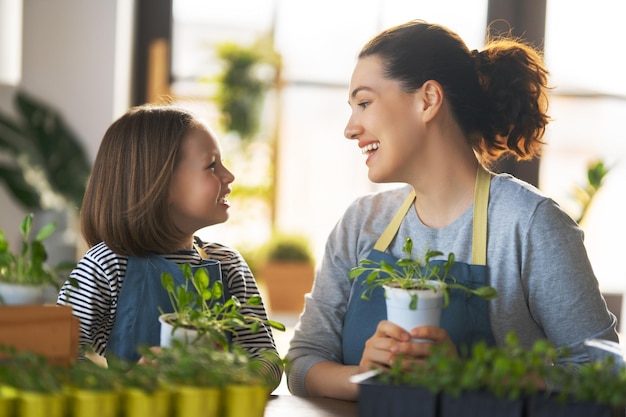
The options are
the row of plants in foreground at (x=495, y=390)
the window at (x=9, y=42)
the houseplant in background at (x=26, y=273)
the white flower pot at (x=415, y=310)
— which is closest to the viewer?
the row of plants in foreground at (x=495, y=390)

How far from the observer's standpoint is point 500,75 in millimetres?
2018

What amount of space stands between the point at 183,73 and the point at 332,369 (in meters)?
4.52

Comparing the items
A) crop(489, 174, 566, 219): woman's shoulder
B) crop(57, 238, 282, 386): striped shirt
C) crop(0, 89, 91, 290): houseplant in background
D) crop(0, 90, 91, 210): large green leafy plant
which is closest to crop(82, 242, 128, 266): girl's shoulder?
crop(57, 238, 282, 386): striped shirt

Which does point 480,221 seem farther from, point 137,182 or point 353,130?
point 137,182

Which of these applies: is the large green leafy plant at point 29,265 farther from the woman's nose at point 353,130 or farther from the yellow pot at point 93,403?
the woman's nose at point 353,130

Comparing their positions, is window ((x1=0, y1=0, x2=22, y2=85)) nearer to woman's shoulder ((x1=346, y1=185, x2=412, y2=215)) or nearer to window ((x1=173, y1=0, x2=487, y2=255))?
woman's shoulder ((x1=346, y1=185, x2=412, y2=215))

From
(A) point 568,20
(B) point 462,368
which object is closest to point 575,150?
(A) point 568,20

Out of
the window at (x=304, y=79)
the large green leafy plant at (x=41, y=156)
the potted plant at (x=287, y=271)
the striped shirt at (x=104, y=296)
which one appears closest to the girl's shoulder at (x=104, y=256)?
the striped shirt at (x=104, y=296)

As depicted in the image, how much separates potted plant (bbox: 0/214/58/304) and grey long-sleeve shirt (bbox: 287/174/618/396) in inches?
27.5

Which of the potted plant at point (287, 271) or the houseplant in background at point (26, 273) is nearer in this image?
the houseplant in background at point (26, 273)

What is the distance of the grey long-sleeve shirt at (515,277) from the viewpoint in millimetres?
1797

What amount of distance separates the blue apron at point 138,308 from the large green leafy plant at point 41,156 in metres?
3.29

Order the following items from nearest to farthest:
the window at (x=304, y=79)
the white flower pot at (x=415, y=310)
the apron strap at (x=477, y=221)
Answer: the white flower pot at (x=415, y=310)
the apron strap at (x=477, y=221)
the window at (x=304, y=79)

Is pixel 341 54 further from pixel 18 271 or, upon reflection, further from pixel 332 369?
→ pixel 18 271
